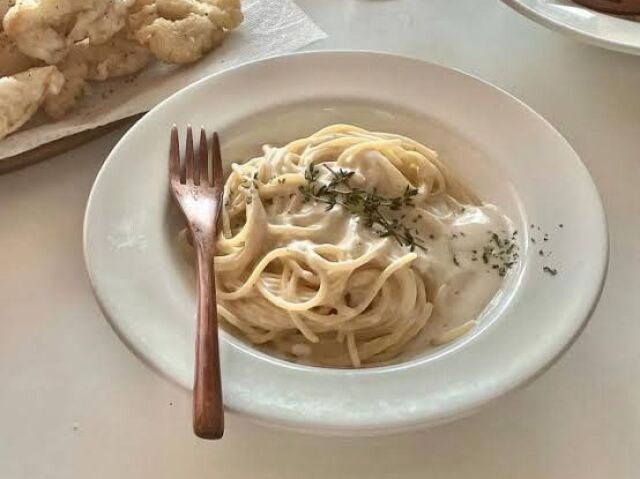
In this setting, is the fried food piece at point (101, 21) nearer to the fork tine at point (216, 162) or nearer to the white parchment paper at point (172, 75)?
the white parchment paper at point (172, 75)

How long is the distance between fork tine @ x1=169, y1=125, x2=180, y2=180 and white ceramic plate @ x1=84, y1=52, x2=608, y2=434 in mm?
12

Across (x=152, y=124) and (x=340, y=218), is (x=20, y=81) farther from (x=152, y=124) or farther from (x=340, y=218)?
(x=340, y=218)

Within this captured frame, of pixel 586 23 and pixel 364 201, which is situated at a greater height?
pixel 586 23

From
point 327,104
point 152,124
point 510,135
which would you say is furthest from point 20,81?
point 510,135

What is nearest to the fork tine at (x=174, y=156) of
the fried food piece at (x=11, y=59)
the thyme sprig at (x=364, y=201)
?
the thyme sprig at (x=364, y=201)

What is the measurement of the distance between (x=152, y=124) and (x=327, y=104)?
0.24 metres

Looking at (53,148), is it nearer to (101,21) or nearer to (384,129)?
(101,21)

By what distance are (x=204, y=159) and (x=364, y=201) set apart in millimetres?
209

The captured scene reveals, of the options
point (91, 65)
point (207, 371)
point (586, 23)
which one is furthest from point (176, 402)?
point (586, 23)

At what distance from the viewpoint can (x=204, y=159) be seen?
1075mm

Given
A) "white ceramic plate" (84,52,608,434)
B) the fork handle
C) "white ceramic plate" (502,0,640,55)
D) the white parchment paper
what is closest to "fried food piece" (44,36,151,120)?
the white parchment paper

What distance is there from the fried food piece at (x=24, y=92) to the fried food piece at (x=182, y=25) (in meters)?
0.15

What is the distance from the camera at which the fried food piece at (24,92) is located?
1.12m

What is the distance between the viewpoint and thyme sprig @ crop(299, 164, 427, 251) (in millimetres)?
994
